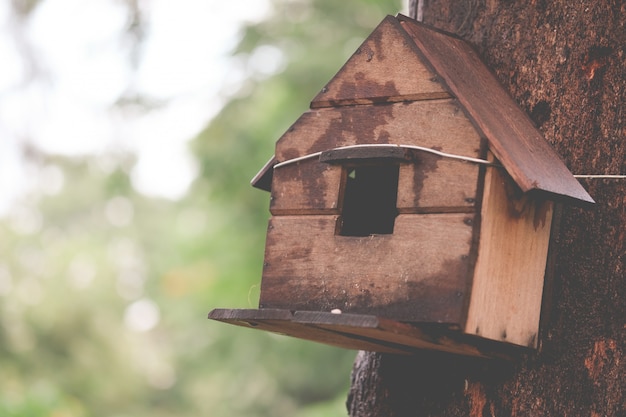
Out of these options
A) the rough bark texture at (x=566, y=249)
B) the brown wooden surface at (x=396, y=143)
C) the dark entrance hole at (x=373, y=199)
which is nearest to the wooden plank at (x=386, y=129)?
the brown wooden surface at (x=396, y=143)

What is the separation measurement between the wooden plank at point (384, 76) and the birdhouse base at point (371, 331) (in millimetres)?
529


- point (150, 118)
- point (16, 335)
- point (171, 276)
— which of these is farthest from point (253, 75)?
point (16, 335)

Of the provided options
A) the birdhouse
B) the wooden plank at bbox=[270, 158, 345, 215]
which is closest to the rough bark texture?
the birdhouse

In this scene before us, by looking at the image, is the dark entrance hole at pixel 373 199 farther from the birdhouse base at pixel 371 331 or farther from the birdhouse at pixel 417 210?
the birdhouse base at pixel 371 331

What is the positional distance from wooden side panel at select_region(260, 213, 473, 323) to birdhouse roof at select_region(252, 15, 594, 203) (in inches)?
7.9

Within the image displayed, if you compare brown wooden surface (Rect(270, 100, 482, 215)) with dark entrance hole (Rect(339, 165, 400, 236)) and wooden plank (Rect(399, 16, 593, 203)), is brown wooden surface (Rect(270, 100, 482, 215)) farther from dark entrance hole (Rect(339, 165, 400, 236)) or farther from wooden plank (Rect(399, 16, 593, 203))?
dark entrance hole (Rect(339, 165, 400, 236))

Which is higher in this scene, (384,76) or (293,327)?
(384,76)

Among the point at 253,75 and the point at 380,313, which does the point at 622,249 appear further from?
the point at 253,75

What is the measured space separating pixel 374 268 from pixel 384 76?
17.9 inches

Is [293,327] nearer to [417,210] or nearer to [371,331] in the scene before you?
[371,331]

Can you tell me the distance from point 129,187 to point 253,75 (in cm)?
138

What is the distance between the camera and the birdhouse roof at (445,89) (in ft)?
6.23

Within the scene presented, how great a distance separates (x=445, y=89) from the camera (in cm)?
198

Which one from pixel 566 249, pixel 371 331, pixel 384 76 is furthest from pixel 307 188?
pixel 566 249
